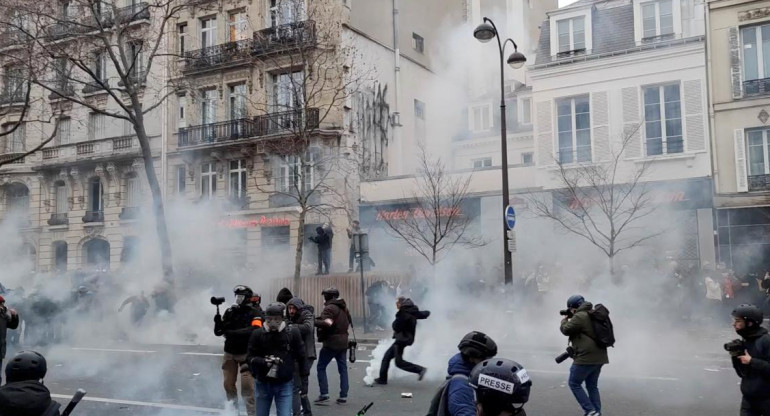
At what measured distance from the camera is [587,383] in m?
6.99

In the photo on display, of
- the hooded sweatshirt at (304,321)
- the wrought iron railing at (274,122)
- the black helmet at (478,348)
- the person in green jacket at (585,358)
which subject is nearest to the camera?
the black helmet at (478,348)

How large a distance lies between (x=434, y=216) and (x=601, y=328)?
14.9 metres

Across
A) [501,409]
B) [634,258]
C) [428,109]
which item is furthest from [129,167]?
[501,409]

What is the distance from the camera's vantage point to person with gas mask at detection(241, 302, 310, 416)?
5.98m

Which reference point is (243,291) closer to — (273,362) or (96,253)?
(273,362)

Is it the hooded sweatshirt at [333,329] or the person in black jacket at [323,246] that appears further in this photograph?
the person in black jacket at [323,246]

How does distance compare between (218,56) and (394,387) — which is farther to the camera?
(218,56)

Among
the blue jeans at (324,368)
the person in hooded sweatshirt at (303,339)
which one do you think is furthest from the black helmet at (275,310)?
the blue jeans at (324,368)

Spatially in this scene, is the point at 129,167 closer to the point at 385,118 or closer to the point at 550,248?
the point at 385,118

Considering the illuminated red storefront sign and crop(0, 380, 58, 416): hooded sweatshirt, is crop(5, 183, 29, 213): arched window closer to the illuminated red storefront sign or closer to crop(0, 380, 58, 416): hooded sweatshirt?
the illuminated red storefront sign

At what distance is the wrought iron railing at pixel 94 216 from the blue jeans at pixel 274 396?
2516 cm

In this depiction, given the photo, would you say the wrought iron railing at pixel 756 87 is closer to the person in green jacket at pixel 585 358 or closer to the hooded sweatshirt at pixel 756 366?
the person in green jacket at pixel 585 358

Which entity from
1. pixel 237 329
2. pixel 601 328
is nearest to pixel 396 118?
pixel 237 329

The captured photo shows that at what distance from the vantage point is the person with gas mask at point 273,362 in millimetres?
5977
